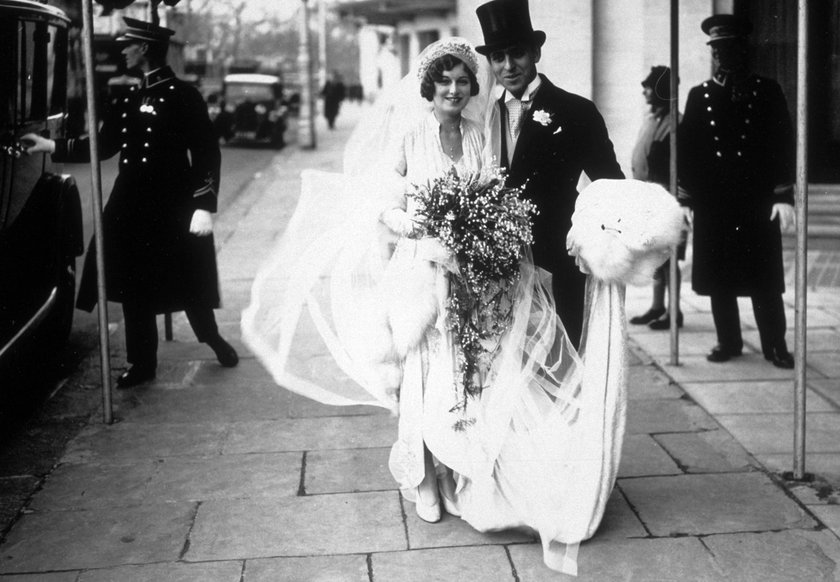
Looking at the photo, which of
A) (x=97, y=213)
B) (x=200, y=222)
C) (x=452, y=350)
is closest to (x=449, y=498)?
(x=452, y=350)

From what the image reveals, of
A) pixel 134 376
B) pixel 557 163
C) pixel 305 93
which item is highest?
pixel 305 93

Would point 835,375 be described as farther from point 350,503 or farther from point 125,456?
point 125,456

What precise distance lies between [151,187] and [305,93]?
22.9 metres

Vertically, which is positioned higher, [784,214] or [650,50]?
[650,50]

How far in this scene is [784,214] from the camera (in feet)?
20.9

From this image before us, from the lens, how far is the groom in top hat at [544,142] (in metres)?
4.39

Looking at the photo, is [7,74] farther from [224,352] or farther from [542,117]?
[542,117]

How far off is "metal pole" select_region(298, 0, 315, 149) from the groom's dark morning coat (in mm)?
23752

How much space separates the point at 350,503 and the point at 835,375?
3388mm

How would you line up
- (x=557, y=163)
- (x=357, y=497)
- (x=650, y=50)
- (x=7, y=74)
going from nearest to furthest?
(x=557, y=163) → (x=357, y=497) → (x=7, y=74) → (x=650, y=50)

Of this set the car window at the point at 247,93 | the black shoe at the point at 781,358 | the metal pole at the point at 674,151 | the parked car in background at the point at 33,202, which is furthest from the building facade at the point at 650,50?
the car window at the point at 247,93

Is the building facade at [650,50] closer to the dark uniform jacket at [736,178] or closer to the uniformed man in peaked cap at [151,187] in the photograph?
the dark uniform jacket at [736,178]

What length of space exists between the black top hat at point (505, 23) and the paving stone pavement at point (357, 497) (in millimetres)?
1915

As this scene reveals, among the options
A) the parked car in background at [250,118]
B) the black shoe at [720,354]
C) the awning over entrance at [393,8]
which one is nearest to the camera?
the black shoe at [720,354]
